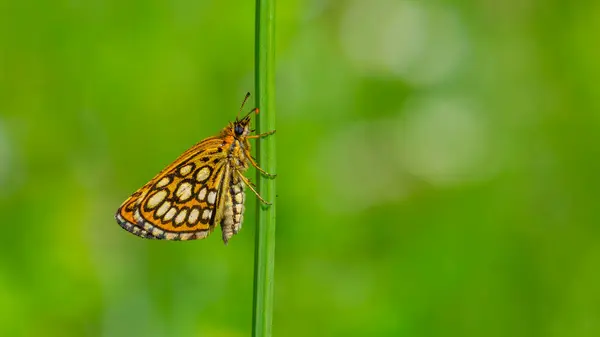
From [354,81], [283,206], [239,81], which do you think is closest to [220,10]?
[239,81]

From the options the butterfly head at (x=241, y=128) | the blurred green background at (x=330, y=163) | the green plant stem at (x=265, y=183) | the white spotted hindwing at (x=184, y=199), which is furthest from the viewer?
the blurred green background at (x=330, y=163)

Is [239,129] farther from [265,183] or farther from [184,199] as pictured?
[265,183]

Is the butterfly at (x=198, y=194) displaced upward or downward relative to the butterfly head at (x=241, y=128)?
downward

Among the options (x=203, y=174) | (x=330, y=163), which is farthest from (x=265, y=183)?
(x=330, y=163)

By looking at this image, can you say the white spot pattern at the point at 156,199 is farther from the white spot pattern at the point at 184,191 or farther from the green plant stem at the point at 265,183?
the green plant stem at the point at 265,183

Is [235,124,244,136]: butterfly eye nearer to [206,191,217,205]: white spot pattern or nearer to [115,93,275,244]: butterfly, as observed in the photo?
[115,93,275,244]: butterfly

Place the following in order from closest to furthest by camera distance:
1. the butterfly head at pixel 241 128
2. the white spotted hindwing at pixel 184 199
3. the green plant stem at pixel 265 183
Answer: the green plant stem at pixel 265 183 → the white spotted hindwing at pixel 184 199 → the butterfly head at pixel 241 128

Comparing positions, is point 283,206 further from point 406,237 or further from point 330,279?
point 406,237

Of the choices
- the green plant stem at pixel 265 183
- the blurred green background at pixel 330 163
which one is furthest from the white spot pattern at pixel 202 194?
the blurred green background at pixel 330 163

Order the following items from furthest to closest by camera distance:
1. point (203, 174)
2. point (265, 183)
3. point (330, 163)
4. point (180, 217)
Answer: point (330, 163), point (203, 174), point (180, 217), point (265, 183)
